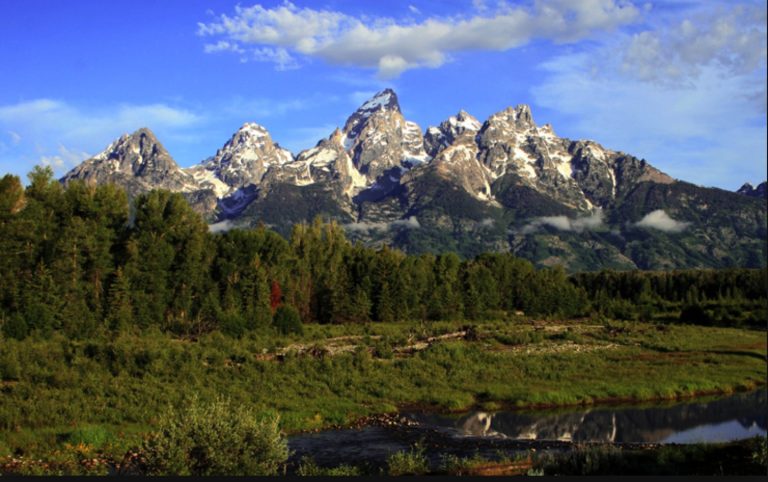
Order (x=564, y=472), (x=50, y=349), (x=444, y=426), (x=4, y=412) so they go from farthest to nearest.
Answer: (x=50, y=349), (x=444, y=426), (x=4, y=412), (x=564, y=472)

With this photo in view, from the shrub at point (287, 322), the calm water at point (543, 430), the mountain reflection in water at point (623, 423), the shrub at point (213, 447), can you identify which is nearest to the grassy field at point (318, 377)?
the calm water at point (543, 430)

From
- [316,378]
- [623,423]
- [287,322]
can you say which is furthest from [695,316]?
[316,378]

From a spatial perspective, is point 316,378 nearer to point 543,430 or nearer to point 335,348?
point 335,348

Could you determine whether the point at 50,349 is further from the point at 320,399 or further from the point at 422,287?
the point at 422,287

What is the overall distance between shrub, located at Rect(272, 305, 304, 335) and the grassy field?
4.22m

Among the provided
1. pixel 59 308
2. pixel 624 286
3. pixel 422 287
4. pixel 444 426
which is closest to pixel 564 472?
pixel 444 426

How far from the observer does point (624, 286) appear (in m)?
147

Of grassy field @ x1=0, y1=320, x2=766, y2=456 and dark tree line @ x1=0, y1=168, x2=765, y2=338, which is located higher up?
dark tree line @ x1=0, y1=168, x2=765, y2=338

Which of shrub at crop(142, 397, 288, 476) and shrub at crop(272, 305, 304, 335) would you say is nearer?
shrub at crop(142, 397, 288, 476)

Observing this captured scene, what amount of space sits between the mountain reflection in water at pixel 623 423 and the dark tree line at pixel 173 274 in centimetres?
3097

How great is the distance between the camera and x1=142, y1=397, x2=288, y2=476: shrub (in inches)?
591

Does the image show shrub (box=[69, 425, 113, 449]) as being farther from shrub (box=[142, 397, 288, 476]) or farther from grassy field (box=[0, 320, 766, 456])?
shrub (box=[142, 397, 288, 476])

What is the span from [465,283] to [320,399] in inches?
2435

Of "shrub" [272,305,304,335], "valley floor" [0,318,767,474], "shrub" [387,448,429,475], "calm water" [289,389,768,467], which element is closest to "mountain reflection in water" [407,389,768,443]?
"calm water" [289,389,768,467]
